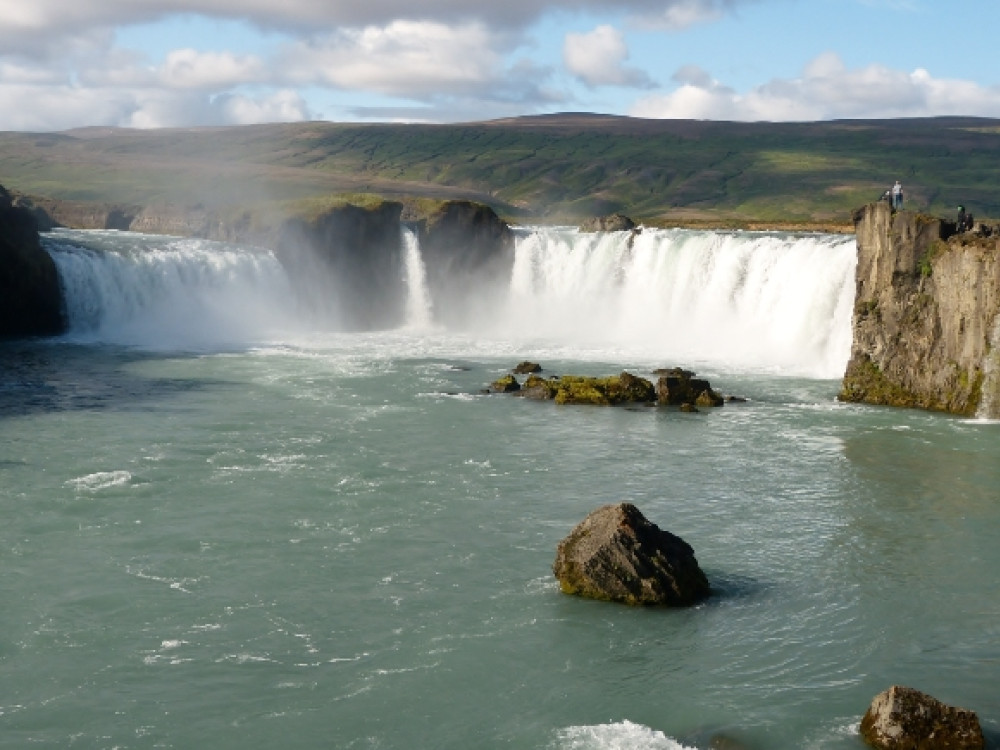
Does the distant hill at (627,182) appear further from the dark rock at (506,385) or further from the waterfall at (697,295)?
the dark rock at (506,385)

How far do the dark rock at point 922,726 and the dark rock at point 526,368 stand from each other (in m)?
37.3

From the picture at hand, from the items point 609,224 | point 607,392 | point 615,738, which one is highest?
point 609,224

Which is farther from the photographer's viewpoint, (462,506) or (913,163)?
(913,163)

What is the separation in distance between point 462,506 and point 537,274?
51896mm

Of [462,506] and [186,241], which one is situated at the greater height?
[186,241]

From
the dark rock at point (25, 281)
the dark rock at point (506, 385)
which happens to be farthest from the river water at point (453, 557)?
the dark rock at point (25, 281)

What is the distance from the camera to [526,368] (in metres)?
54.4

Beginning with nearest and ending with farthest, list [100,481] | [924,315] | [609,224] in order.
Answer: [100,481] < [924,315] < [609,224]

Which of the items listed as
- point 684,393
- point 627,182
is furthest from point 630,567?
point 627,182

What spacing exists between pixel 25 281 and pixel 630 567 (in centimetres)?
5077

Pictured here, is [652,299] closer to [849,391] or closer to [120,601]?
[849,391]

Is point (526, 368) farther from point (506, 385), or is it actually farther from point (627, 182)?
point (627, 182)

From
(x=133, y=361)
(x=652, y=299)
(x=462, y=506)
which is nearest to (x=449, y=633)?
(x=462, y=506)

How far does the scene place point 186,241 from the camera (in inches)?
3147
